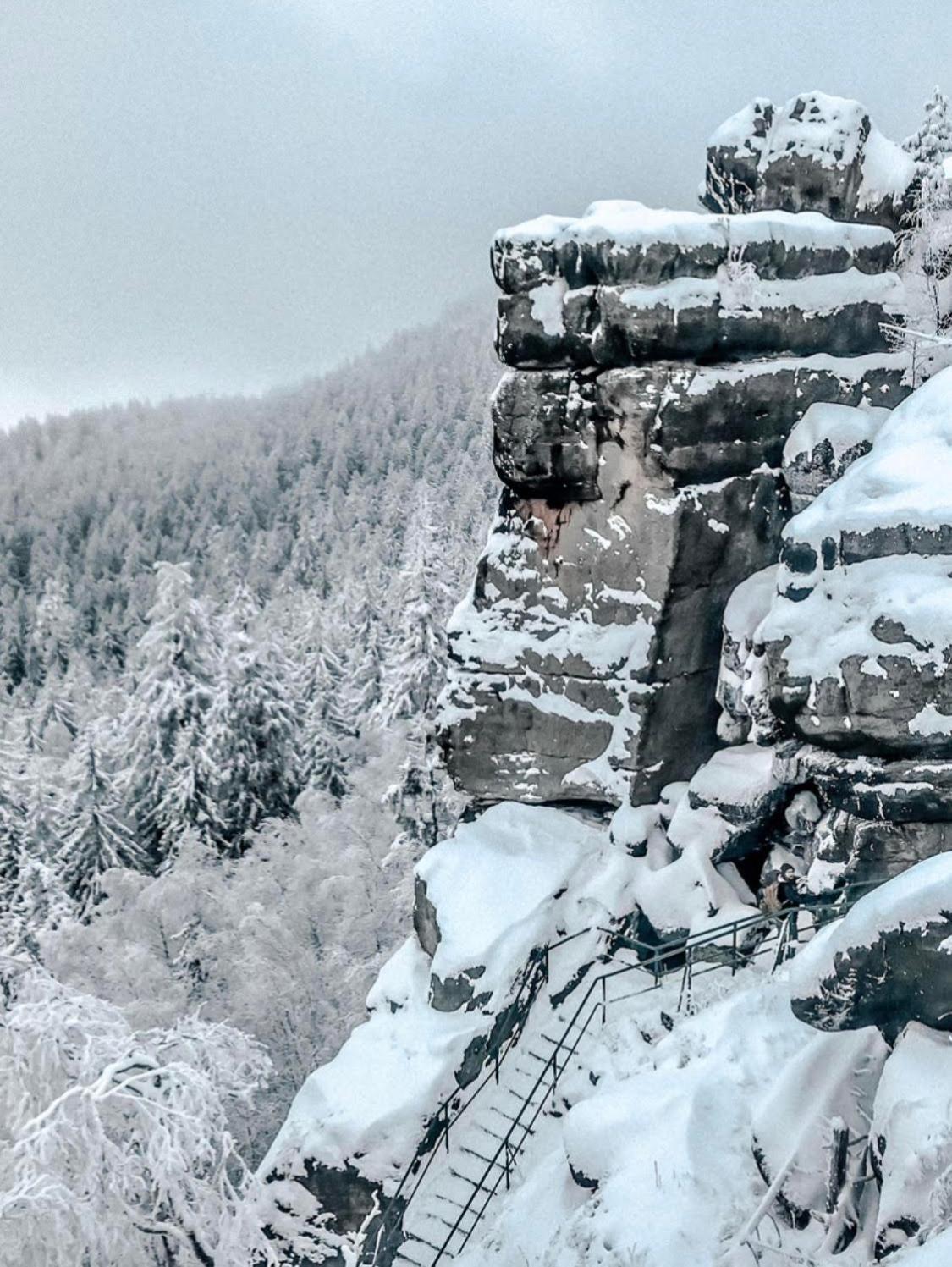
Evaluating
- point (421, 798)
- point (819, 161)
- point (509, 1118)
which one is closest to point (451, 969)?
point (509, 1118)

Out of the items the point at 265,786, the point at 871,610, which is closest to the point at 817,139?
the point at 871,610

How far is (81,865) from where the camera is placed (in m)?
33.1

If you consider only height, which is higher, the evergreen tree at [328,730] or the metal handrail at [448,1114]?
the metal handrail at [448,1114]

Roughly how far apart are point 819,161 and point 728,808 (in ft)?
38.2

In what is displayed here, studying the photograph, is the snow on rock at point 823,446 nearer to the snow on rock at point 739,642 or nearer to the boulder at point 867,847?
the snow on rock at point 739,642

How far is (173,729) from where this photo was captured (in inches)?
1390

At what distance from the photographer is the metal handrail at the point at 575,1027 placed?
14.0 m

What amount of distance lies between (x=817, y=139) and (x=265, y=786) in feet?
79.0

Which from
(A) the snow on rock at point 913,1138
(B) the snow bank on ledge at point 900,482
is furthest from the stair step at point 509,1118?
(B) the snow bank on ledge at point 900,482

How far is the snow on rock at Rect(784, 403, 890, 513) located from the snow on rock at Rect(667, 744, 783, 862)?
439 cm

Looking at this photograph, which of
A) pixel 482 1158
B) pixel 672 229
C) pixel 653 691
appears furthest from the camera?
pixel 653 691

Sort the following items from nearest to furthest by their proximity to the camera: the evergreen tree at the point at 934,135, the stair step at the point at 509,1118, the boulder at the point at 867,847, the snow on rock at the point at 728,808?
the stair step at the point at 509,1118 → the boulder at the point at 867,847 → the snow on rock at the point at 728,808 → the evergreen tree at the point at 934,135

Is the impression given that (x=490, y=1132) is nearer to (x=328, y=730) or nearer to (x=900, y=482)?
(x=900, y=482)

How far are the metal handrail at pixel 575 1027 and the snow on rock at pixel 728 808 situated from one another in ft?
4.62
